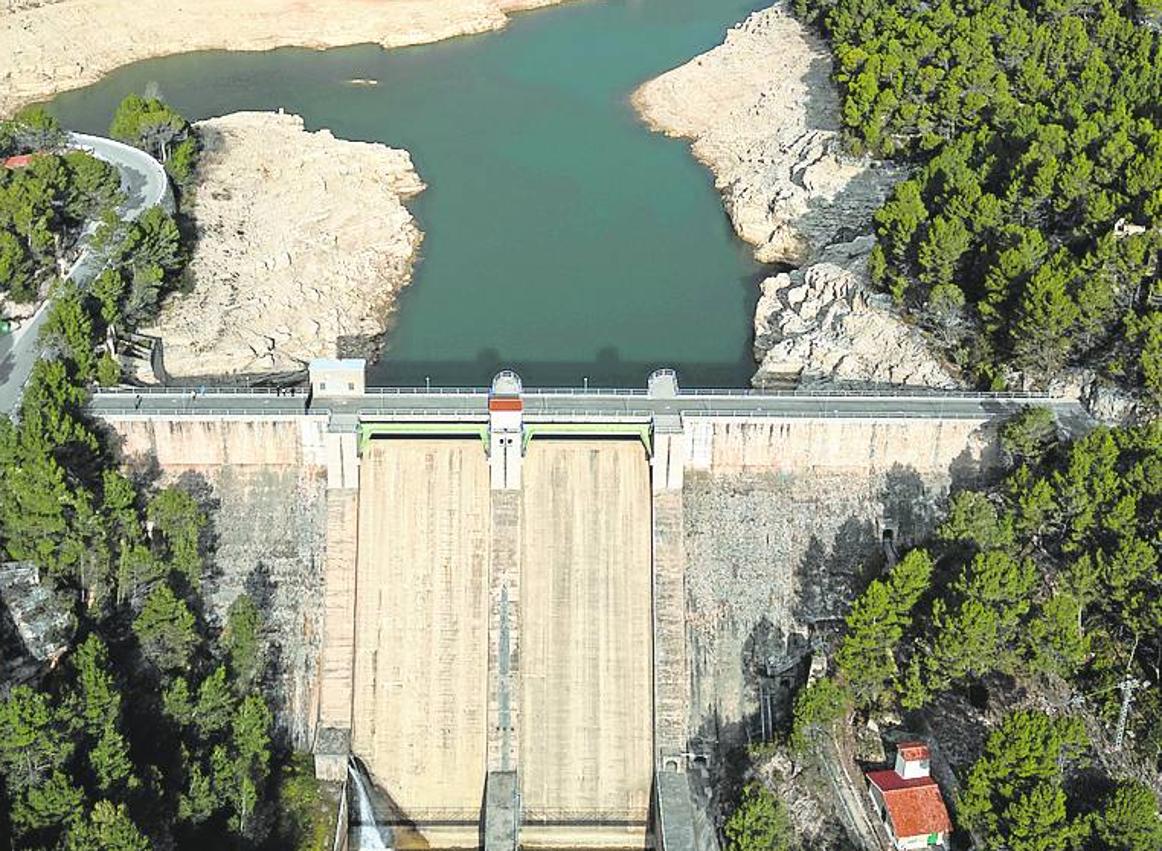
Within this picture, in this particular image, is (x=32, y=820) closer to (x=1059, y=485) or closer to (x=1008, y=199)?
(x=1059, y=485)

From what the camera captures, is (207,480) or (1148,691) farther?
(207,480)

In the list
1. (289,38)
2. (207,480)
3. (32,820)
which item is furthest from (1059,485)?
(289,38)

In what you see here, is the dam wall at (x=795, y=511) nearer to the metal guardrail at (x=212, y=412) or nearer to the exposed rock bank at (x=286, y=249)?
the metal guardrail at (x=212, y=412)

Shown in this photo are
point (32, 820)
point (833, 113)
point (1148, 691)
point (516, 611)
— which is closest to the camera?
point (32, 820)

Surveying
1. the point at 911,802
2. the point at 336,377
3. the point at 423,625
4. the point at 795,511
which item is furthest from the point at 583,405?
the point at 911,802

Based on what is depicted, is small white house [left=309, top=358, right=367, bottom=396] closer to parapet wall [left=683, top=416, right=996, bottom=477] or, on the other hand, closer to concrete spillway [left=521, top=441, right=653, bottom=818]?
concrete spillway [left=521, top=441, right=653, bottom=818]

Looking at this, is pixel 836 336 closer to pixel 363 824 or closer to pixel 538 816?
pixel 538 816
